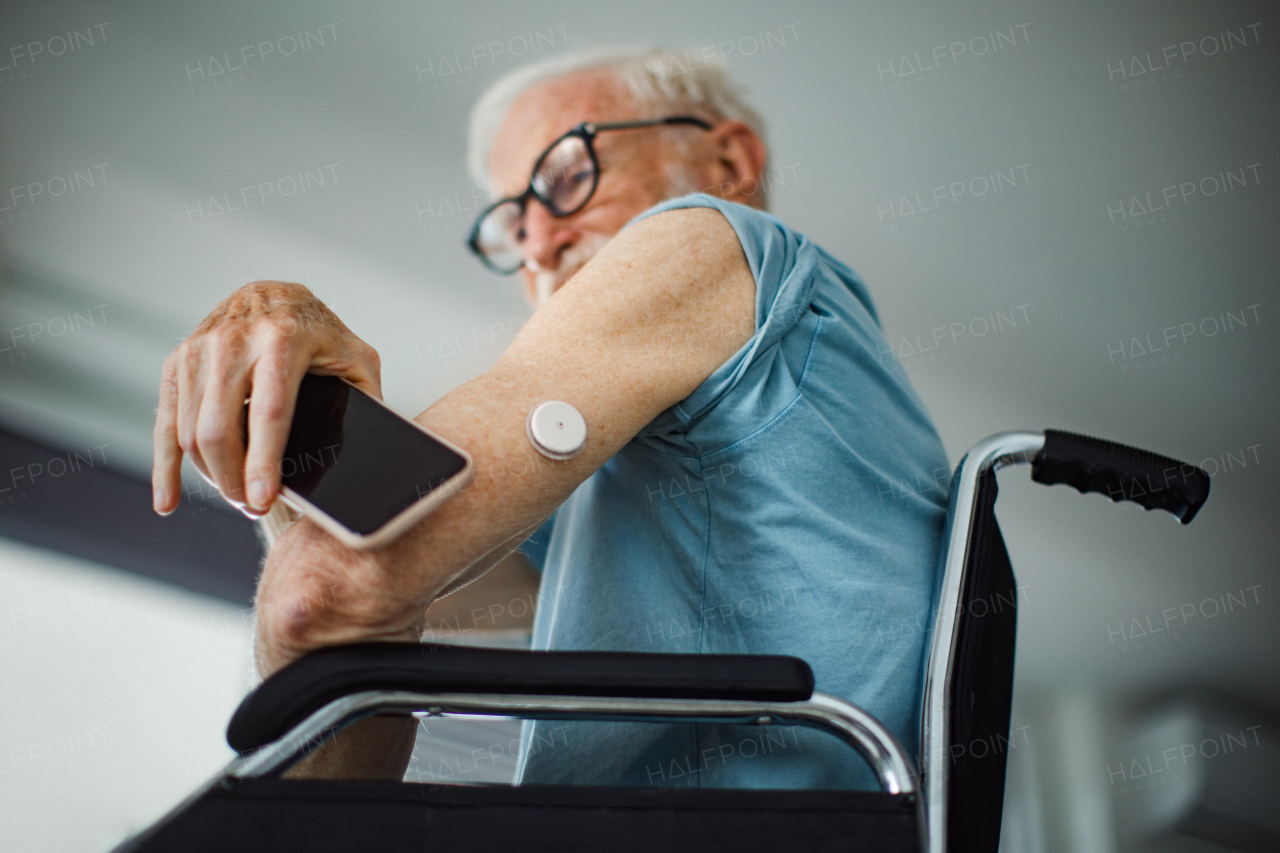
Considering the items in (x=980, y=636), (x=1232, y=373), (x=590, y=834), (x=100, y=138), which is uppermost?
(x=100, y=138)

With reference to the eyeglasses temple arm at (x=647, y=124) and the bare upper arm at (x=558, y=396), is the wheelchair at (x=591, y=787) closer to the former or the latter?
the bare upper arm at (x=558, y=396)

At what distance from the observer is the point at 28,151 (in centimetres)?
206

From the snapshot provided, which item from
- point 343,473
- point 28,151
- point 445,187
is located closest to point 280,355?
point 343,473

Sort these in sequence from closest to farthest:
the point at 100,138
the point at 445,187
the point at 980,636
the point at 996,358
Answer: the point at 980,636, the point at 100,138, the point at 445,187, the point at 996,358

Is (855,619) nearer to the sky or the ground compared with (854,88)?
nearer to the ground

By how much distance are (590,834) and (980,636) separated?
1.28ft

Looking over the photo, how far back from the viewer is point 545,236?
124 cm

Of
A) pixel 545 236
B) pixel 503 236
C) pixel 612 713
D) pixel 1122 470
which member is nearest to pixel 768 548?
pixel 612 713

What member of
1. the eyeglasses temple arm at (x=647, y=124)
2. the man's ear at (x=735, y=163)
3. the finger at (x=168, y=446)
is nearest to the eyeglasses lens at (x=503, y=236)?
the eyeglasses temple arm at (x=647, y=124)

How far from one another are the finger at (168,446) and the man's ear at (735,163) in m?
0.89

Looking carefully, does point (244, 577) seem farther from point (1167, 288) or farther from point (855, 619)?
point (1167, 288)

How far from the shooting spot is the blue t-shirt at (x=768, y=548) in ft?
2.23

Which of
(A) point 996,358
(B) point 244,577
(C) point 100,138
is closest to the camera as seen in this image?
(C) point 100,138

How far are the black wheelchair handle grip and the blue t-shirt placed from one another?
0.13 metres
